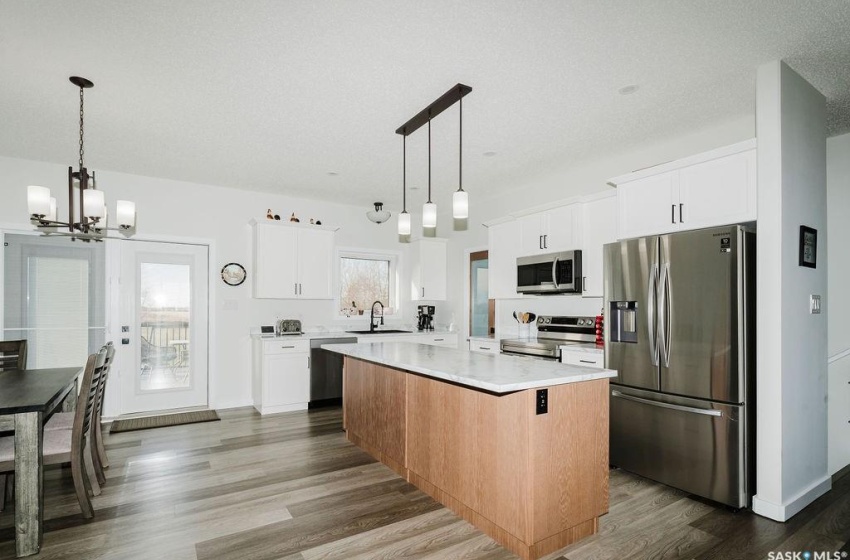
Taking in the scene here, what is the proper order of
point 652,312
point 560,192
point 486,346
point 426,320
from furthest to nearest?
point 426,320
point 486,346
point 560,192
point 652,312

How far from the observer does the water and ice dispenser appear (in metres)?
3.21

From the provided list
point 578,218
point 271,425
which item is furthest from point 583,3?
point 271,425

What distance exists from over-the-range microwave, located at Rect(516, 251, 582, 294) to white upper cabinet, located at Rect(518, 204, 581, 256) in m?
0.09

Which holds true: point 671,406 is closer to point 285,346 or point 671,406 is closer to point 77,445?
point 77,445

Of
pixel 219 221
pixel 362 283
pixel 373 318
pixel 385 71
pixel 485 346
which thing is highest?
pixel 385 71

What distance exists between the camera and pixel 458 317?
6426 mm

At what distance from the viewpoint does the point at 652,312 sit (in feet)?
10.1

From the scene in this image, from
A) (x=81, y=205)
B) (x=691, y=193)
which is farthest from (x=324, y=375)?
(x=691, y=193)

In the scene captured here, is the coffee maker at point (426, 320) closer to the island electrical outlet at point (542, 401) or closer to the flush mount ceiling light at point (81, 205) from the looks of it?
the flush mount ceiling light at point (81, 205)

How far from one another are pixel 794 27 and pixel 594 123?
1334 mm

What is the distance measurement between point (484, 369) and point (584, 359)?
1.65 meters

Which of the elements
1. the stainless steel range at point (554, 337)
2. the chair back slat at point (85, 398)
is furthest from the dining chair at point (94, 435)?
the stainless steel range at point (554, 337)

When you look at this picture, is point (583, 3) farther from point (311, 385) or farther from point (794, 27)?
point (311, 385)

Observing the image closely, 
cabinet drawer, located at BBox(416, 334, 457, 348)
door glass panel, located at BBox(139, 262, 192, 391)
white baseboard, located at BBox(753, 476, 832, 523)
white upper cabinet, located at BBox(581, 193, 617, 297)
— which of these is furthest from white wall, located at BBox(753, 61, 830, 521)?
door glass panel, located at BBox(139, 262, 192, 391)
